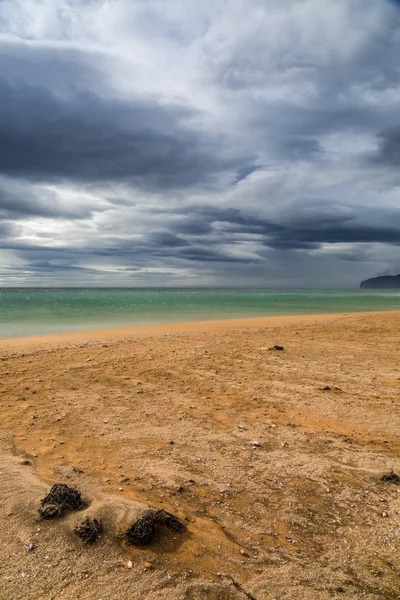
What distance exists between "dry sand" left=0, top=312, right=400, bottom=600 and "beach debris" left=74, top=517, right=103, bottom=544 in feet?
0.19

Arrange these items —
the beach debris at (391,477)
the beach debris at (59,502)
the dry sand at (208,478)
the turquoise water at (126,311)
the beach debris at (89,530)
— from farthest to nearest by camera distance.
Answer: the turquoise water at (126,311) < the beach debris at (391,477) < the beach debris at (59,502) < the beach debris at (89,530) < the dry sand at (208,478)

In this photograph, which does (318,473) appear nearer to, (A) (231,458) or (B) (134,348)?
(A) (231,458)

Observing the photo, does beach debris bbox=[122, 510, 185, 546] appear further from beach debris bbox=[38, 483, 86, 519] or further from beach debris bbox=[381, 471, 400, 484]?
beach debris bbox=[381, 471, 400, 484]

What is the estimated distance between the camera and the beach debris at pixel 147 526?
3.12 meters

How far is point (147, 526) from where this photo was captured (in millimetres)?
3215

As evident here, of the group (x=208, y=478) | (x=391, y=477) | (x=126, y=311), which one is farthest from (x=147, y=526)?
(x=126, y=311)

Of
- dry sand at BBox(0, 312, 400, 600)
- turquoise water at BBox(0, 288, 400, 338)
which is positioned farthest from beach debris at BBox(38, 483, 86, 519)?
turquoise water at BBox(0, 288, 400, 338)

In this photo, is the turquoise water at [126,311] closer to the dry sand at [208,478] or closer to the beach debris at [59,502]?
A: the dry sand at [208,478]

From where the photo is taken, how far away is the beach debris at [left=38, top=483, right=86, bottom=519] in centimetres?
335

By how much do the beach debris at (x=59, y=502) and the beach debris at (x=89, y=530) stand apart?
0.86 ft

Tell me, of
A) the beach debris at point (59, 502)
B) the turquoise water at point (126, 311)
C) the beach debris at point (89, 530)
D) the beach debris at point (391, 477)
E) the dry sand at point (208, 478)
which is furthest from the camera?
the turquoise water at point (126, 311)

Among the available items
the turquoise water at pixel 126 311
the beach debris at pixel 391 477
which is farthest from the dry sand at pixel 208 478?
the turquoise water at pixel 126 311

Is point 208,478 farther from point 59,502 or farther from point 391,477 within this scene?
point 391,477

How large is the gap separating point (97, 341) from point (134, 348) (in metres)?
2.45
